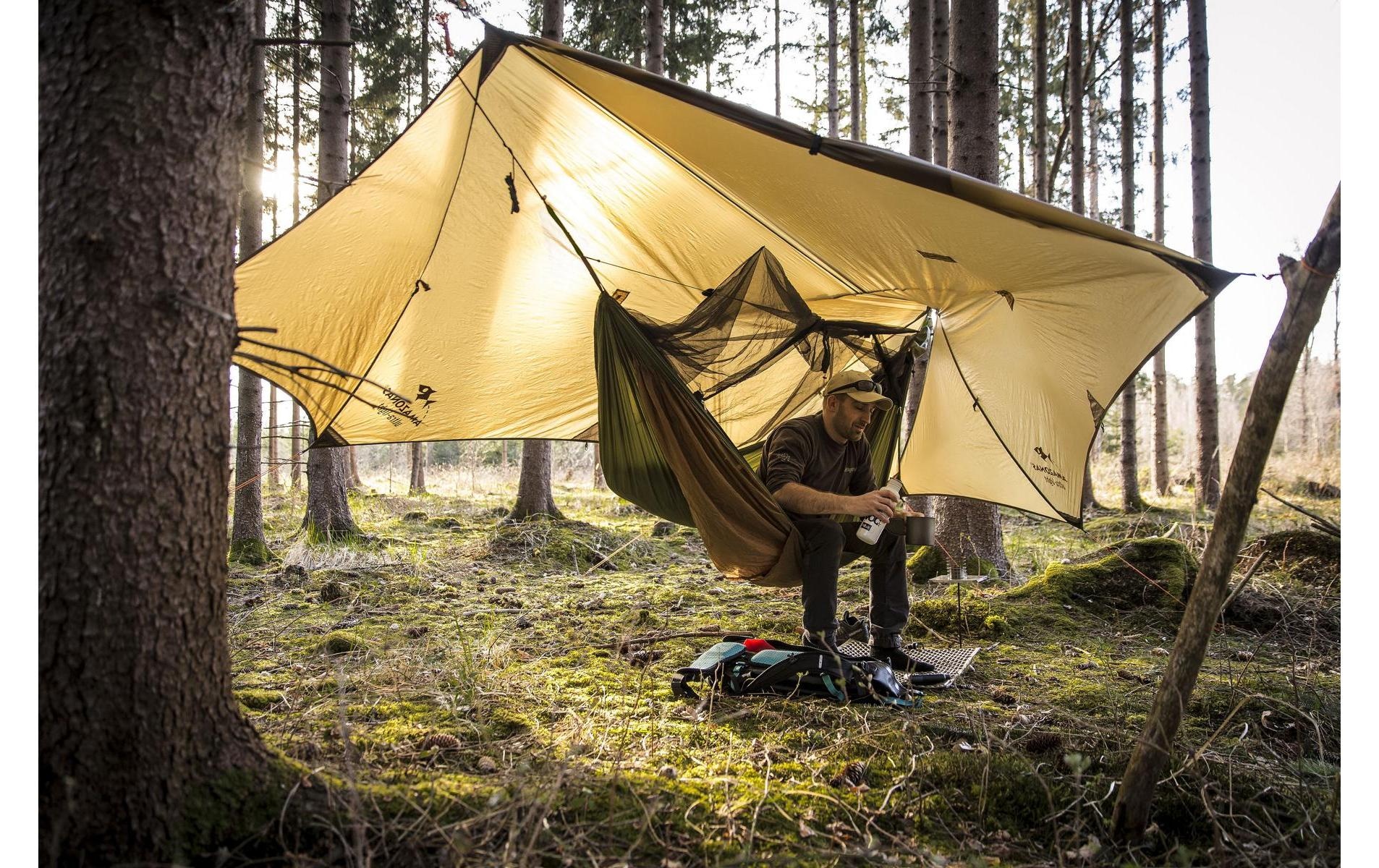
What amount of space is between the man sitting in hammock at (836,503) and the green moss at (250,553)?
11.0ft

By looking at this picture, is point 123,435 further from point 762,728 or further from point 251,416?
point 251,416

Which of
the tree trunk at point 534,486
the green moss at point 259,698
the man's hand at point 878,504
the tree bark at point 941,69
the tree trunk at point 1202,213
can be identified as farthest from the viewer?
the tree trunk at point 1202,213

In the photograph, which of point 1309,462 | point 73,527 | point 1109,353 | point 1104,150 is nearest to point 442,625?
point 73,527

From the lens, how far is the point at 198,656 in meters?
→ 1.30

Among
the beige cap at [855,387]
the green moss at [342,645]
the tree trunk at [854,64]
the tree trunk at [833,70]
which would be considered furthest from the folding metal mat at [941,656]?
the tree trunk at [833,70]

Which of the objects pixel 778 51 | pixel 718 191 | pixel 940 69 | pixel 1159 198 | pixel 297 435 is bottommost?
pixel 297 435

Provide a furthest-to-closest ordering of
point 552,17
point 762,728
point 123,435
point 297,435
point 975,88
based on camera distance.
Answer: point 297,435, point 552,17, point 975,88, point 762,728, point 123,435

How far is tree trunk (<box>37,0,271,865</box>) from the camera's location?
3.83ft

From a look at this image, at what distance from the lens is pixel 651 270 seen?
336 centimetres

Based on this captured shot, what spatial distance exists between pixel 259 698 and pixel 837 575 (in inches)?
74.7

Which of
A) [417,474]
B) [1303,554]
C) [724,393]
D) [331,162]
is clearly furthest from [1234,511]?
[417,474]

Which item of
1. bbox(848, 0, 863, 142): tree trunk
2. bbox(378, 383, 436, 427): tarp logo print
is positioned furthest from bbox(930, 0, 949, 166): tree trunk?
bbox(848, 0, 863, 142): tree trunk

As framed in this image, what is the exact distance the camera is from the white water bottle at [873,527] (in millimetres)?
2580

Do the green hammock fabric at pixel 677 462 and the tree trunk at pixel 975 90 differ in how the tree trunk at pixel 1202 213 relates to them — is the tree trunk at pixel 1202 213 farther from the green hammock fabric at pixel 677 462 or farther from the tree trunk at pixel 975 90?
the green hammock fabric at pixel 677 462
